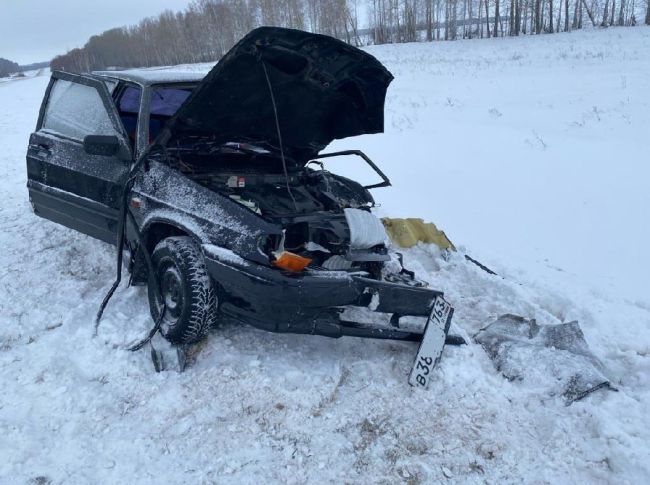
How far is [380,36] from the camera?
4634cm

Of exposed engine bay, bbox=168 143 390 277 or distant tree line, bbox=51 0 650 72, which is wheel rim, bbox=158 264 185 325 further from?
distant tree line, bbox=51 0 650 72

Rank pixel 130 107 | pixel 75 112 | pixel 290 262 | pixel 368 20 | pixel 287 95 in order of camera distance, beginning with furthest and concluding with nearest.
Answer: pixel 368 20
pixel 75 112
pixel 130 107
pixel 287 95
pixel 290 262

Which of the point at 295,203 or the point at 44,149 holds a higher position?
the point at 44,149

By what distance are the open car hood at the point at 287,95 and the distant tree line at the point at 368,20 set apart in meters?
33.5

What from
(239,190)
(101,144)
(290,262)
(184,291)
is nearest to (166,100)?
(101,144)

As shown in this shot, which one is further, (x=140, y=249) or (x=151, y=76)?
(x=151, y=76)

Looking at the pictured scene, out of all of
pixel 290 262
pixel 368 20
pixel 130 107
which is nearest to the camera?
pixel 290 262

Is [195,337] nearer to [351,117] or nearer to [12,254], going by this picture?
[351,117]

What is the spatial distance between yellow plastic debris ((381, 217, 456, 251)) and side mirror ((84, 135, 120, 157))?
2.80 m

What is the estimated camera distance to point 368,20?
50344 millimetres

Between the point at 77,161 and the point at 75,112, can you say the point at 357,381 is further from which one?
the point at 75,112

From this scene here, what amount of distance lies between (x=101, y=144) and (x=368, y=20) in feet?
169

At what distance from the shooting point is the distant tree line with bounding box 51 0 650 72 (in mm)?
36094

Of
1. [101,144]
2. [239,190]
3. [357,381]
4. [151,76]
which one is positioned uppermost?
[151,76]
